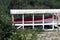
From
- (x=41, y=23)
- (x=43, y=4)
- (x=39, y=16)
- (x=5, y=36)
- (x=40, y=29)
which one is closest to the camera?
(x=5, y=36)

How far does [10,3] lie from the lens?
500 inches

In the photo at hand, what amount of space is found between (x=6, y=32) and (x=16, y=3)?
6.43m

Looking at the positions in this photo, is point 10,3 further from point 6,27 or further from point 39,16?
point 6,27

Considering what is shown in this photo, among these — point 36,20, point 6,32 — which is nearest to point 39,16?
point 36,20

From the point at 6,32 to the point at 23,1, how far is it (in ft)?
21.5

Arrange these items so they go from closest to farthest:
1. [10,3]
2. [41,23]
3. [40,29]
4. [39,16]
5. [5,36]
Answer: [5,36]
[40,29]
[41,23]
[39,16]
[10,3]

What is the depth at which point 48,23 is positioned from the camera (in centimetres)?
871

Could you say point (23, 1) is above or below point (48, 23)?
above

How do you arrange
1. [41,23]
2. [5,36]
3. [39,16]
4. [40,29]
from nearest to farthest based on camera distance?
1. [5,36]
2. [40,29]
3. [41,23]
4. [39,16]

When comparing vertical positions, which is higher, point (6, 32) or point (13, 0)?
point (13, 0)

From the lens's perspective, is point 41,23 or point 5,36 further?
point 41,23

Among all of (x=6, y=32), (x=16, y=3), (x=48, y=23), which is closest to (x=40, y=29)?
(x=48, y=23)

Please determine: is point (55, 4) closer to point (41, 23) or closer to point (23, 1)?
point (23, 1)

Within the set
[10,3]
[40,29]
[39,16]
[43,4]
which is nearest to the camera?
[40,29]
